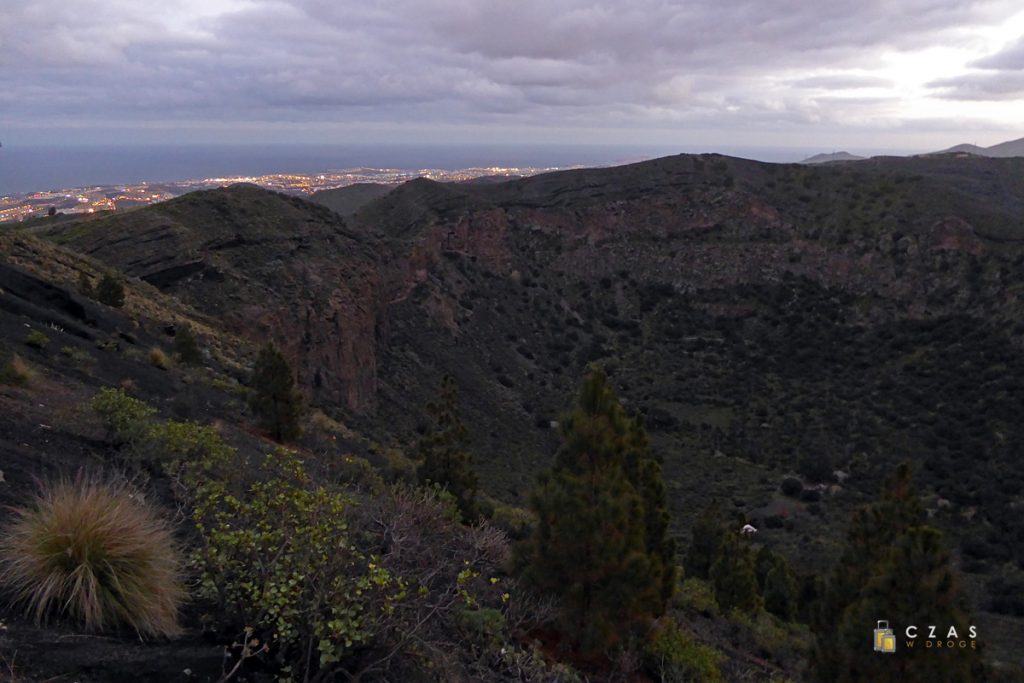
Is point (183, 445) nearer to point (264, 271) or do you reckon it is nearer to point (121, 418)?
point (121, 418)

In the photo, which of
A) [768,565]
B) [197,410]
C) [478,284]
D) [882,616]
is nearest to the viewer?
[882,616]

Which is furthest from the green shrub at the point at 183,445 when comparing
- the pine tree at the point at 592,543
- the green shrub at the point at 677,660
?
the green shrub at the point at 677,660

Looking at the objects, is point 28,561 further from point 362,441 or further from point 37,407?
point 362,441

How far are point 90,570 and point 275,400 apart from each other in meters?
10.2

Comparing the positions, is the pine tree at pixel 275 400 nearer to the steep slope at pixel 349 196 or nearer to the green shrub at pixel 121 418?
the green shrub at pixel 121 418

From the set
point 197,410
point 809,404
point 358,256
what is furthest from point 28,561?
point 809,404

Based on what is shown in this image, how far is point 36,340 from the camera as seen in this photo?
37.8ft

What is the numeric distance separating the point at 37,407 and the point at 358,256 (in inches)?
972

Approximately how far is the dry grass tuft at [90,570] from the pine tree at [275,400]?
9.77 m

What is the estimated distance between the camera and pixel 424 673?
14.6 ft

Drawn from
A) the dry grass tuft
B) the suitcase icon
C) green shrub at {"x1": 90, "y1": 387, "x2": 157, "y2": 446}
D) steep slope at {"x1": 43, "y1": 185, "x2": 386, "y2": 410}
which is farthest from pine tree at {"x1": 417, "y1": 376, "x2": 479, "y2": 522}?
steep slope at {"x1": 43, "y1": 185, "x2": 386, "y2": 410}

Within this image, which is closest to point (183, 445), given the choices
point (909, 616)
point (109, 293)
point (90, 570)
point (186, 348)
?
point (90, 570)

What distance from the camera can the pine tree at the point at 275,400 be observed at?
13.9 metres

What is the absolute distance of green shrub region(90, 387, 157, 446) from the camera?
24.7ft
